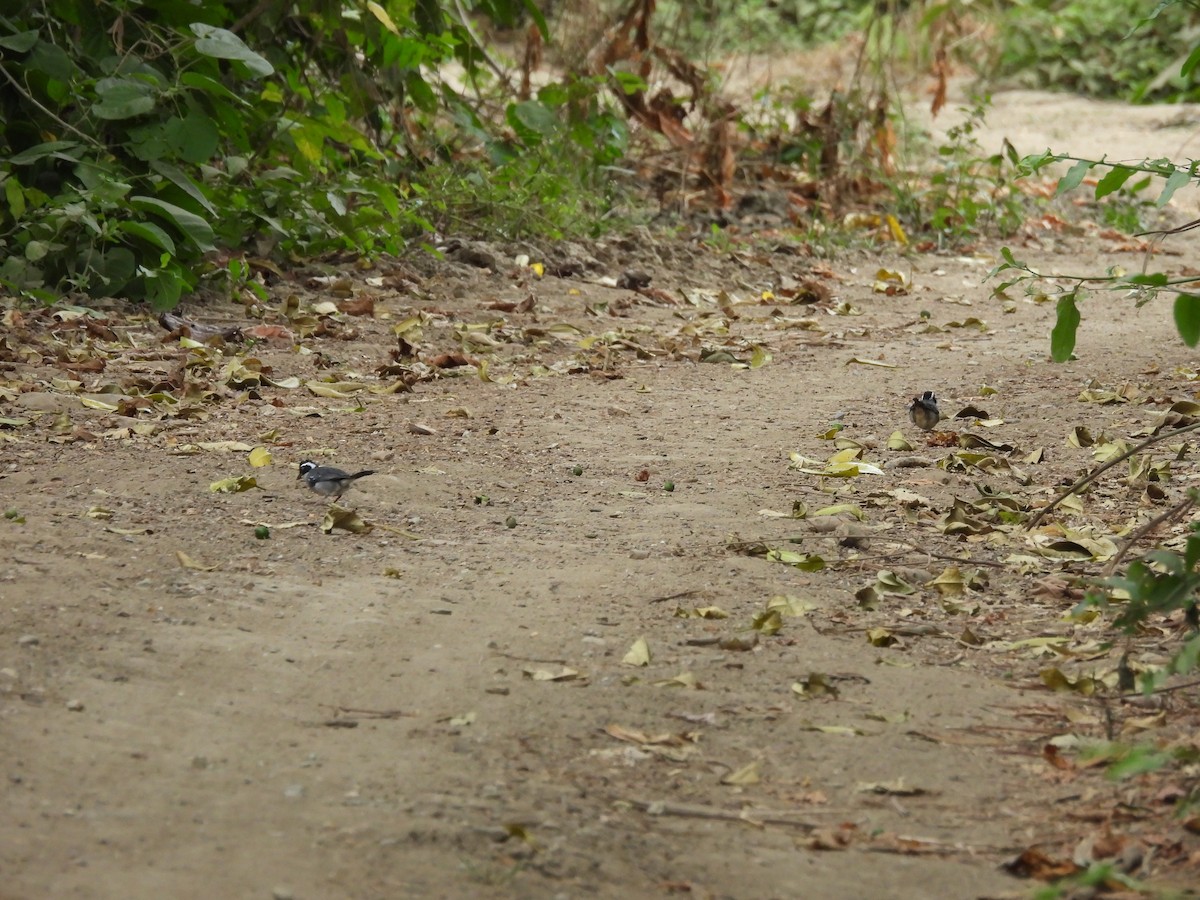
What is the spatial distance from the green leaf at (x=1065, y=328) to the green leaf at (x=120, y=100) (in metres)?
3.26

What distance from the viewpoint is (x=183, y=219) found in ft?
16.0

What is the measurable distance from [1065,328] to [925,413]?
4.71 ft

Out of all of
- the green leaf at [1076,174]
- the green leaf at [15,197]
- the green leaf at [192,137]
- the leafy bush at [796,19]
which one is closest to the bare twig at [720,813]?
the green leaf at [1076,174]

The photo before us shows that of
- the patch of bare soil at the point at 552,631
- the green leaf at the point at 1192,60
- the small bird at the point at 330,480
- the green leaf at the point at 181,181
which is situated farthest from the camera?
the green leaf at the point at 181,181

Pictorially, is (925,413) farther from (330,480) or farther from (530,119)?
(530,119)

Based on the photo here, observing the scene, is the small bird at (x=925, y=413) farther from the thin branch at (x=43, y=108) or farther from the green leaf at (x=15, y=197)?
the green leaf at (x=15, y=197)

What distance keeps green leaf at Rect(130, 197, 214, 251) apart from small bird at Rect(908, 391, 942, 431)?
2.39 metres

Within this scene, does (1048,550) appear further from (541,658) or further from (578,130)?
(578,130)

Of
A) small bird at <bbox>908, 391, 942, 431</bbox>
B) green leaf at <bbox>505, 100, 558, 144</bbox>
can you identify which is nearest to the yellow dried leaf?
small bird at <bbox>908, 391, 942, 431</bbox>

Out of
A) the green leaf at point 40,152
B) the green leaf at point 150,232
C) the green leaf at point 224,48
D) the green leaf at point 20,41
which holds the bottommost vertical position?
the green leaf at point 150,232

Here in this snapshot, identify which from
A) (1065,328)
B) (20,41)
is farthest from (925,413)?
(20,41)

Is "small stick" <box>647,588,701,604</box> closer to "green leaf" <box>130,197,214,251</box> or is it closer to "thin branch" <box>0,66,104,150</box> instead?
"green leaf" <box>130,197,214,251</box>

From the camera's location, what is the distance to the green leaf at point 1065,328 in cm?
255

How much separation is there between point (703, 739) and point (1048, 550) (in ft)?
3.79
